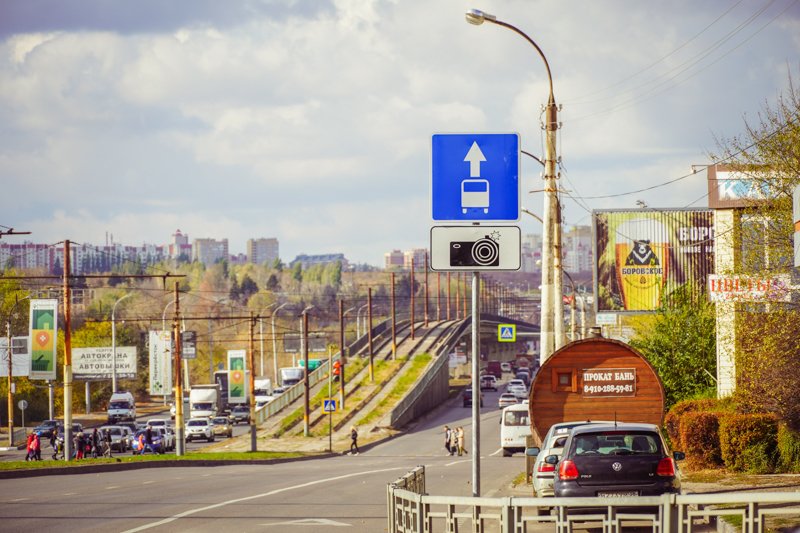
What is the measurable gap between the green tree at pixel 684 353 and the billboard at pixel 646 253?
50.9 ft

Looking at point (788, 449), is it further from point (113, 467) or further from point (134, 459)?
point (134, 459)

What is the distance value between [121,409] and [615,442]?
73.5m

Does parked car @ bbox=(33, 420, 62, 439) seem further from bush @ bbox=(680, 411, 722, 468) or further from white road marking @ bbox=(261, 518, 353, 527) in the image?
white road marking @ bbox=(261, 518, 353, 527)

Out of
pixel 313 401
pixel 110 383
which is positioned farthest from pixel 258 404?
pixel 110 383

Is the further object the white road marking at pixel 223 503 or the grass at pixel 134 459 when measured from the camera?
the grass at pixel 134 459

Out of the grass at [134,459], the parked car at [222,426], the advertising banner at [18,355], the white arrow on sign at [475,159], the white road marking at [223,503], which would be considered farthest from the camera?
the parked car at [222,426]

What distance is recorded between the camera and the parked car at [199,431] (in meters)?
74.9

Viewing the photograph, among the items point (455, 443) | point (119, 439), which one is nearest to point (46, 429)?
point (119, 439)

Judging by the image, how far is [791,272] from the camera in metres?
23.5

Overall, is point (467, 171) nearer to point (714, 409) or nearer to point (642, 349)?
point (714, 409)

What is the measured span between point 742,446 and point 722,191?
9.74 m

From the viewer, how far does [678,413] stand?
99.0 feet

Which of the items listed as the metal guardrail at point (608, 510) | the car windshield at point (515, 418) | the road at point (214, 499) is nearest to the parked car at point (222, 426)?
the car windshield at point (515, 418)

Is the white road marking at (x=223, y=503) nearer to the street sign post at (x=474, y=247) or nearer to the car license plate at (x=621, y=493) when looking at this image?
the car license plate at (x=621, y=493)
